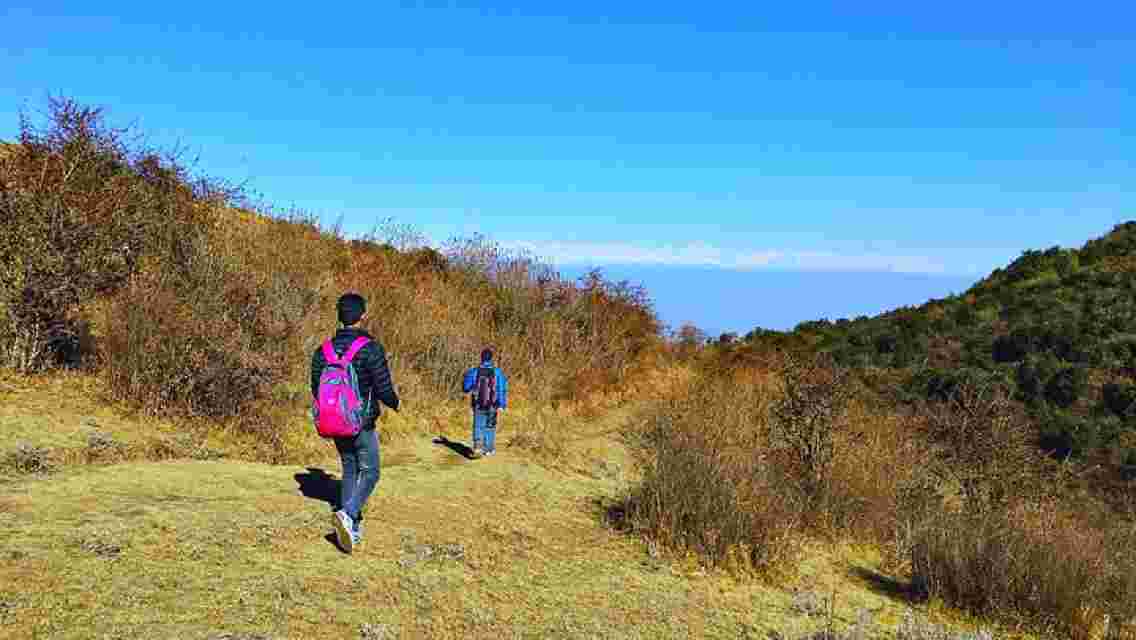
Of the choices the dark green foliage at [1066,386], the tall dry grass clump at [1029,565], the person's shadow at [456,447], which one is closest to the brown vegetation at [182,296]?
the person's shadow at [456,447]

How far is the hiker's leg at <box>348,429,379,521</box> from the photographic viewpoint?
5.47 meters

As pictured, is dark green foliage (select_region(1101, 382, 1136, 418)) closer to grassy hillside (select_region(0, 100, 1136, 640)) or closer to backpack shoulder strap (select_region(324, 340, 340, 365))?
grassy hillside (select_region(0, 100, 1136, 640))

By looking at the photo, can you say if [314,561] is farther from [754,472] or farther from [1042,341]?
[1042,341]

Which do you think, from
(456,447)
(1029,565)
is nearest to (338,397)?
(1029,565)

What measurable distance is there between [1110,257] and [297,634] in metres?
45.6

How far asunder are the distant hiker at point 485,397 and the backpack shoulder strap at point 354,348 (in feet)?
16.3

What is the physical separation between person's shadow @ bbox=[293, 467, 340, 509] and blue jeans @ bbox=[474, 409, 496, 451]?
104 inches

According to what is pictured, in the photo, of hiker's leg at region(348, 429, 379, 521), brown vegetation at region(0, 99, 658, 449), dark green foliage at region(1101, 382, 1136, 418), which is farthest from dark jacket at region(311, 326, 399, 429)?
dark green foliage at region(1101, 382, 1136, 418)

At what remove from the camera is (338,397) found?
5.15 meters

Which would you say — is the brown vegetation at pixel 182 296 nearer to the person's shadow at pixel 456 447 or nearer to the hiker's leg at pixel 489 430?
the person's shadow at pixel 456 447

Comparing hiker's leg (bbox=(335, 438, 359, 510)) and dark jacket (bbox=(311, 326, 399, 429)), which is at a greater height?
dark jacket (bbox=(311, 326, 399, 429))

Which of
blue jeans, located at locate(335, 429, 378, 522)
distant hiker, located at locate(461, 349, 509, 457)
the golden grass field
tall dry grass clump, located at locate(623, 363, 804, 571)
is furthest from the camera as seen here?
distant hiker, located at locate(461, 349, 509, 457)

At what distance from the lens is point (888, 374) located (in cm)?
3055

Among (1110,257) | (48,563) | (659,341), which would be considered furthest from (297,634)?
(1110,257)
